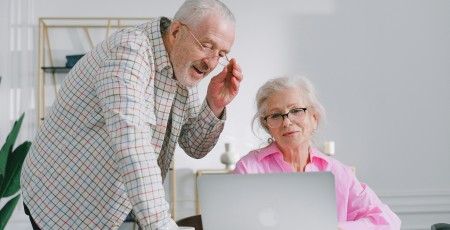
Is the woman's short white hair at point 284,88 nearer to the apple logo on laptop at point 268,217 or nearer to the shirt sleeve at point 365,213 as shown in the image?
the shirt sleeve at point 365,213

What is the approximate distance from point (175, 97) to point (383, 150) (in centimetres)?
275

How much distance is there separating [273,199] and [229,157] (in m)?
2.73

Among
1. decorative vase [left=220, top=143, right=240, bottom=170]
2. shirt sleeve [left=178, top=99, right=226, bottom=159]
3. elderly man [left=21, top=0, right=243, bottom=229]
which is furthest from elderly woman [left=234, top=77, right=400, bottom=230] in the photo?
decorative vase [left=220, top=143, right=240, bottom=170]

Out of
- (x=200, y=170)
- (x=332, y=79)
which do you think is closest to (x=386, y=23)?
(x=332, y=79)

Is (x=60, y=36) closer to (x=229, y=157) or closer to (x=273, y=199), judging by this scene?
(x=229, y=157)

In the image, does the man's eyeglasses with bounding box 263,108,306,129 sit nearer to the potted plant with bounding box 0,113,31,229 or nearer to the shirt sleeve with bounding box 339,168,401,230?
the shirt sleeve with bounding box 339,168,401,230

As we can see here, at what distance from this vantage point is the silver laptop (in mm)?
1331

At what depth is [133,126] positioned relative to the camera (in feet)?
4.58

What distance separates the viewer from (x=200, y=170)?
4164mm

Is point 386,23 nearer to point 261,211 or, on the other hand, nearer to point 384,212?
point 384,212

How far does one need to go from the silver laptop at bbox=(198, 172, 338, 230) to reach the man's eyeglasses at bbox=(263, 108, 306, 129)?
2.22 feet

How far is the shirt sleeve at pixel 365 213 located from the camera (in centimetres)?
175

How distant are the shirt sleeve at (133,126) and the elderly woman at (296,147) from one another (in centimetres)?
56

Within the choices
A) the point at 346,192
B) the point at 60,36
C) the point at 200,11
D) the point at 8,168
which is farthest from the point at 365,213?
the point at 60,36
